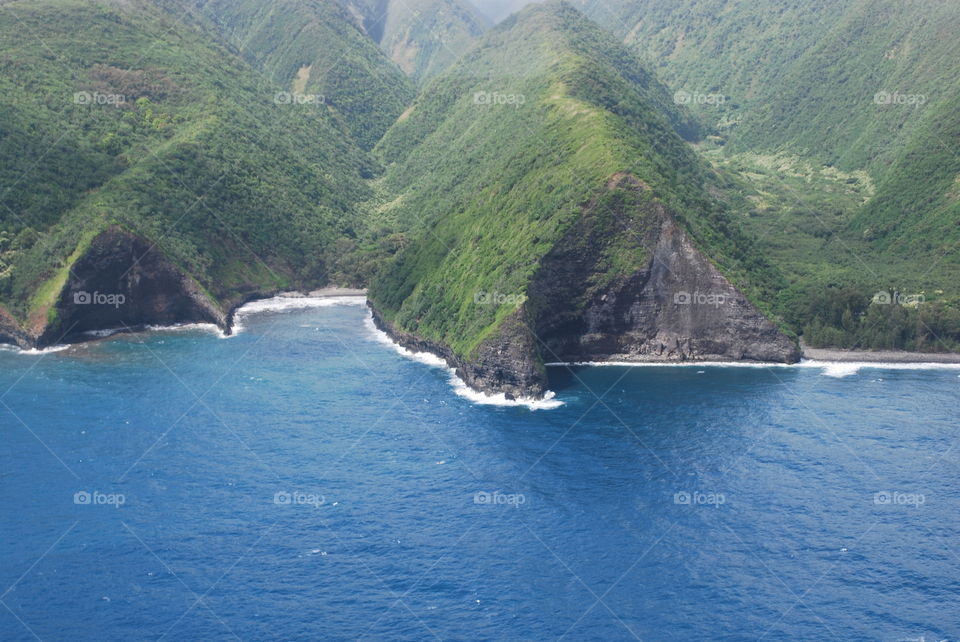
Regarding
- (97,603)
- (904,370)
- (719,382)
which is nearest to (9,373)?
(97,603)

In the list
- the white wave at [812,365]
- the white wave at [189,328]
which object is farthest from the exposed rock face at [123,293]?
the white wave at [812,365]

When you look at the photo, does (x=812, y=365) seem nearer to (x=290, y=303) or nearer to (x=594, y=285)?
(x=594, y=285)

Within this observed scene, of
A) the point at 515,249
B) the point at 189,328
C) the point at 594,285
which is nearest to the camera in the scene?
the point at 594,285

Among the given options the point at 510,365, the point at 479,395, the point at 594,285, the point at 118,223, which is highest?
the point at 594,285

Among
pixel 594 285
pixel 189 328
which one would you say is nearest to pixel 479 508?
pixel 594 285

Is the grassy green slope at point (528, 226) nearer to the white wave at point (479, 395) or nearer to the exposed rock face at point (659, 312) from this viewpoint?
the exposed rock face at point (659, 312)

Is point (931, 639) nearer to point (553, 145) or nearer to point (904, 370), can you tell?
point (904, 370)

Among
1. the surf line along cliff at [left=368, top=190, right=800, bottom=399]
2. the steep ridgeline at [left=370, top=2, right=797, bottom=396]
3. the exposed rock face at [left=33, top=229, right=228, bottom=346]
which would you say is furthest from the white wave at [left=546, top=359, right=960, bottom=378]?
the exposed rock face at [left=33, top=229, right=228, bottom=346]

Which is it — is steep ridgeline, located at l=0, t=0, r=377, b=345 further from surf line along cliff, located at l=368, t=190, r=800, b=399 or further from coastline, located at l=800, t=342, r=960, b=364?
coastline, located at l=800, t=342, r=960, b=364
